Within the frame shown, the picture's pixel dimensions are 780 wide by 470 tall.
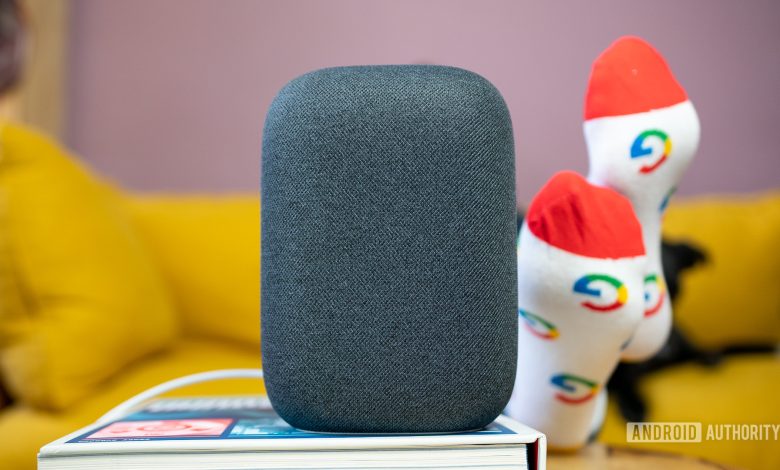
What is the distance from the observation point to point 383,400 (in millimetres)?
458

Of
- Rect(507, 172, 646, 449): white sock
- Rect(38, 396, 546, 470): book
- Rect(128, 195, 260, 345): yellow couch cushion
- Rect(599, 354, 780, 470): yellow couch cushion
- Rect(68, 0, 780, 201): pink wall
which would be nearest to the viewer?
Rect(38, 396, 546, 470): book

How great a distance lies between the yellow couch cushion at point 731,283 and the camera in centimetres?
155

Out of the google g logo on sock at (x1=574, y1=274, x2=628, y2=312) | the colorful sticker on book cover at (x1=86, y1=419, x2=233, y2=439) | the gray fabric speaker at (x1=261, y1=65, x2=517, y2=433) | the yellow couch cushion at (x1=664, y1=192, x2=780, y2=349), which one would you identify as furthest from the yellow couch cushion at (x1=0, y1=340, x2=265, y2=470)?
the yellow couch cushion at (x1=664, y1=192, x2=780, y2=349)

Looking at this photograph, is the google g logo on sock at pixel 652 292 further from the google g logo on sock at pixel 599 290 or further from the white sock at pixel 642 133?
the google g logo on sock at pixel 599 290

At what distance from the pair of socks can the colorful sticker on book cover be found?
0.26m

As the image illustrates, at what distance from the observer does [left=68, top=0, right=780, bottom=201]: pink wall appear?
1.92 meters

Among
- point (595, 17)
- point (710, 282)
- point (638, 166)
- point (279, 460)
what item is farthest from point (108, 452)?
point (595, 17)

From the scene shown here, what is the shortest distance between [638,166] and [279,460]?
1.24 ft

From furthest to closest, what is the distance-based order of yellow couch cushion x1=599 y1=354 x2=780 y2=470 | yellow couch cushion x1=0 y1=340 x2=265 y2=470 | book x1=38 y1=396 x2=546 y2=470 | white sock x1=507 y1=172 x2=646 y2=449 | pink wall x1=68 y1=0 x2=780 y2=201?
pink wall x1=68 y1=0 x2=780 y2=201 → yellow couch cushion x1=599 y1=354 x2=780 y2=470 → yellow couch cushion x1=0 y1=340 x2=265 y2=470 → white sock x1=507 y1=172 x2=646 y2=449 → book x1=38 y1=396 x2=546 y2=470

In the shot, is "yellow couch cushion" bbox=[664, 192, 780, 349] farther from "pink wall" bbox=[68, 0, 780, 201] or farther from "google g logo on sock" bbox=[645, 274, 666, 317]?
"google g logo on sock" bbox=[645, 274, 666, 317]

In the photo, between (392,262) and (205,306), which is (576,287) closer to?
(392,262)

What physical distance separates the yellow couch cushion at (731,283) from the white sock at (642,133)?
3.18 feet

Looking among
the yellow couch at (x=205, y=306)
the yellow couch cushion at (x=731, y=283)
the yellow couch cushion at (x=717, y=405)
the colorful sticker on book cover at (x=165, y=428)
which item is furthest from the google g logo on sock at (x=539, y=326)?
the yellow couch cushion at (x=731, y=283)

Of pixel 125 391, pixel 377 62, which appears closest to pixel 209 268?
pixel 125 391
